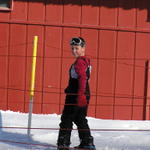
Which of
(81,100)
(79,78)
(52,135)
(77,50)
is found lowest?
(52,135)

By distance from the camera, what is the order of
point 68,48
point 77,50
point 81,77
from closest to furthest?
1. point 81,77
2. point 77,50
3. point 68,48

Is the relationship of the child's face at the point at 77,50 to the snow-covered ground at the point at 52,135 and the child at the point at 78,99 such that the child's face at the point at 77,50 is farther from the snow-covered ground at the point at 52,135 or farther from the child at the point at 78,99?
the snow-covered ground at the point at 52,135

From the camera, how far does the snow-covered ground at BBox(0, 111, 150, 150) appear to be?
6.02 meters

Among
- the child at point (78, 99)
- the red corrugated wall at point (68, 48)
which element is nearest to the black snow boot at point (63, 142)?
the child at point (78, 99)

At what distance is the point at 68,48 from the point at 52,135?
6.19ft

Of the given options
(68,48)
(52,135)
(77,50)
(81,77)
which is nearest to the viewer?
(81,77)

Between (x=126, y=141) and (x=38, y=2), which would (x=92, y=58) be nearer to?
(x=38, y=2)

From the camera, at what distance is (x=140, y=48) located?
800 centimetres

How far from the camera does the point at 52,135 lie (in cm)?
653

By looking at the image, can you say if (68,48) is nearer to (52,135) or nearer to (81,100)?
(52,135)

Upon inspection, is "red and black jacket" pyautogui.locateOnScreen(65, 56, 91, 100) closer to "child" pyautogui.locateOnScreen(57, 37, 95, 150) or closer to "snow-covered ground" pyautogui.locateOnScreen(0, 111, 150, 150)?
"child" pyautogui.locateOnScreen(57, 37, 95, 150)

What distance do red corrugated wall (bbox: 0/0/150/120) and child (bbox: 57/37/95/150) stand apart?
2340 mm

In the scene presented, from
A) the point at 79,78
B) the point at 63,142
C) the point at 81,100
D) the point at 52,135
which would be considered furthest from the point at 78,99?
the point at 52,135

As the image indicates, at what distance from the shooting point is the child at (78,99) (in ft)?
18.0
